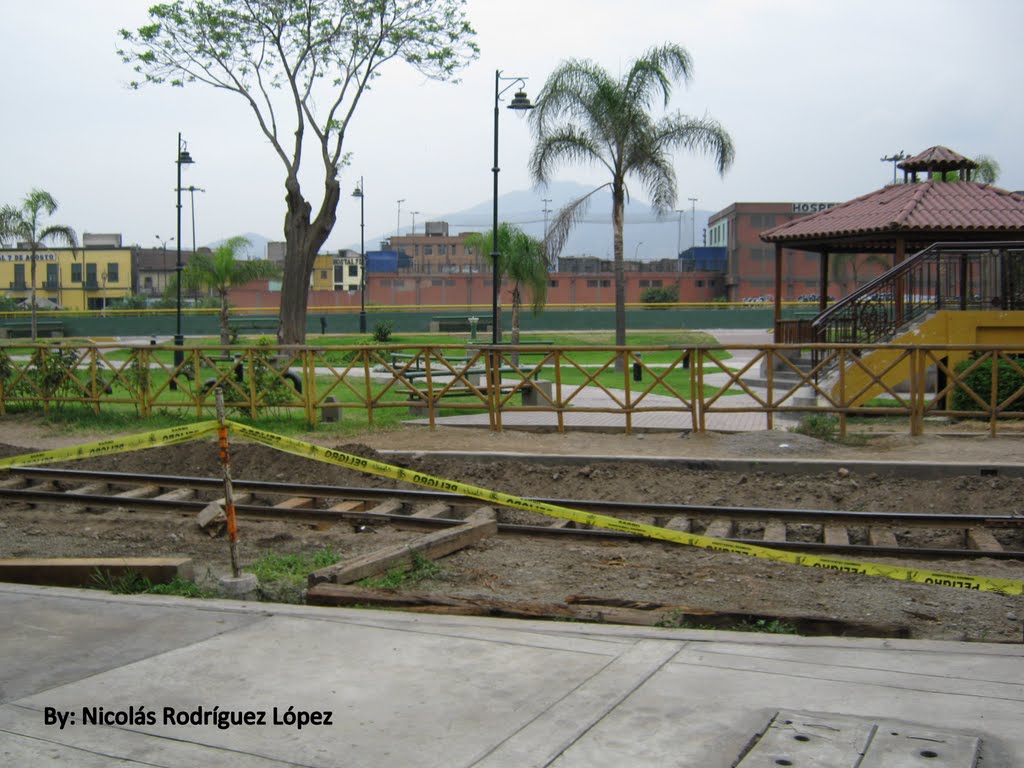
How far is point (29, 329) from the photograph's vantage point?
49125 mm

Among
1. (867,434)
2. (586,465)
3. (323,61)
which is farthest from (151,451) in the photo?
(323,61)

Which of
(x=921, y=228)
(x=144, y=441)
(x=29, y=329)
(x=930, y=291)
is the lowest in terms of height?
(x=144, y=441)

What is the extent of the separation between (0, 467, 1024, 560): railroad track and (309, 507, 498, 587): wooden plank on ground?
59 centimetres

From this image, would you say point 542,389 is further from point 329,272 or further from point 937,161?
point 329,272

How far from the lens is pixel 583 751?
4.16 m

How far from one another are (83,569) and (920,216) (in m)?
19.5

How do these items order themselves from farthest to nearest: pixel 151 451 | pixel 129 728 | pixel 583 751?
pixel 151 451 → pixel 129 728 → pixel 583 751

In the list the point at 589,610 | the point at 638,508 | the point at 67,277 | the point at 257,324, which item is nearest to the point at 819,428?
the point at 638,508

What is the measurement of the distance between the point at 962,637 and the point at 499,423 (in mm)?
10097

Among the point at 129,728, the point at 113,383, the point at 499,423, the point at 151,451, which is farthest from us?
the point at 113,383

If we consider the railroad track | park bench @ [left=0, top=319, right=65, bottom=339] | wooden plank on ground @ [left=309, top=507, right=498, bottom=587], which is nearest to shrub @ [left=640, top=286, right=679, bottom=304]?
park bench @ [left=0, top=319, right=65, bottom=339]

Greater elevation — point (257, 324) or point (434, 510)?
point (257, 324)

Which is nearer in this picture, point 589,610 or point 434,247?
point 589,610

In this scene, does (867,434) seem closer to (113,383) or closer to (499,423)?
(499,423)
